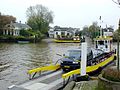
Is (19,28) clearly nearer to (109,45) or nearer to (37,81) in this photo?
(109,45)

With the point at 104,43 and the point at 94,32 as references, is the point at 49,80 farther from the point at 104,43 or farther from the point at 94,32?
the point at 94,32

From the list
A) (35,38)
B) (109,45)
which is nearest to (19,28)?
(35,38)

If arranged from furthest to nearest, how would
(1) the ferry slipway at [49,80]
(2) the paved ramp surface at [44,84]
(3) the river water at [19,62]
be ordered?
(3) the river water at [19,62]
(1) the ferry slipway at [49,80]
(2) the paved ramp surface at [44,84]

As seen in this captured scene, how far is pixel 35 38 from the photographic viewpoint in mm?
78312

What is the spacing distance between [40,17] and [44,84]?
265ft

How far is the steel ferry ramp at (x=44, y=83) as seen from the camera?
12812mm

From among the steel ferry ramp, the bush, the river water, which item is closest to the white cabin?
the river water

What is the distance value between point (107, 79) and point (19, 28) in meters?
82.8

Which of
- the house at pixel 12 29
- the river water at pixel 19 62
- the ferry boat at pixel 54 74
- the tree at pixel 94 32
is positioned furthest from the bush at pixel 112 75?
the house at pixel 12 29

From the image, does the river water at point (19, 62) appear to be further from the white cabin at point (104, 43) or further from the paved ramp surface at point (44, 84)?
the white cabin at point (104, 43)

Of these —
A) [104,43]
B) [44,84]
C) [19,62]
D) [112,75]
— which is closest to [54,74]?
[44,84]

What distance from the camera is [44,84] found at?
535 inches

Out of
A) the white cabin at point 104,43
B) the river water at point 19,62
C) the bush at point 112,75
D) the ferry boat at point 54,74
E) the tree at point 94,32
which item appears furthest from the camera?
the tree at point 94,32

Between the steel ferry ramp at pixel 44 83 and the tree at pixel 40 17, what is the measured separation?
7856cm
